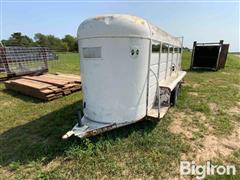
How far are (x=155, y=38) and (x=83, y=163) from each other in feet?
8.65

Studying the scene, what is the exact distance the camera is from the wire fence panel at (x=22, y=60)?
8.32 metres

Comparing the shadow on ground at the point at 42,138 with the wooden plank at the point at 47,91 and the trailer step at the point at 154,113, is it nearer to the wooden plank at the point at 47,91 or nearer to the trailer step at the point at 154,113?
the trailer step at the point at 154,113

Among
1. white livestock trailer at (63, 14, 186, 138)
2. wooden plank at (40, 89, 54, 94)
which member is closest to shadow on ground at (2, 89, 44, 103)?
wooden plank at (40, 89, 54, 94)

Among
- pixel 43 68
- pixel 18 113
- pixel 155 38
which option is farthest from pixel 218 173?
pixel 43 68

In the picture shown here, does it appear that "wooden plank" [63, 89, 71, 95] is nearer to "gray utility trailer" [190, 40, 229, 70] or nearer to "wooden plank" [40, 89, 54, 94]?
"wooden plank" [40, 89, 54, 94]

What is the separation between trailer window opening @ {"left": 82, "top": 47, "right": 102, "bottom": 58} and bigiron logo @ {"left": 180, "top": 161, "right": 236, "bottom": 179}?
7.49 ft

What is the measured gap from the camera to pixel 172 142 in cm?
342

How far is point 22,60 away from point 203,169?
354 inches

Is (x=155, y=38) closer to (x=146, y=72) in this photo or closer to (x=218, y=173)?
(x=146, y=72)

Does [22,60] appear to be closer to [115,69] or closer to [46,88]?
[46,88]

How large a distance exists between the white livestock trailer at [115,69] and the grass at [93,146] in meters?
0.32

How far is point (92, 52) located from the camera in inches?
127

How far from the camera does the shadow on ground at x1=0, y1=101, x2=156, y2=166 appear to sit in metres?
3.08

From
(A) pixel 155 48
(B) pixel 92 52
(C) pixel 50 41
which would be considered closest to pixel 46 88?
(B) pixel 92 52
